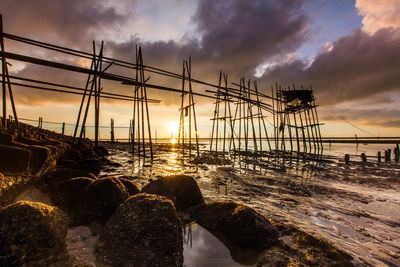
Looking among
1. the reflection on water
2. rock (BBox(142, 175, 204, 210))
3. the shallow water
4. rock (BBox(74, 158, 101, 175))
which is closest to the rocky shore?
the reflection on water

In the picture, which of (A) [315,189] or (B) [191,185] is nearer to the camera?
(B) [191,185]

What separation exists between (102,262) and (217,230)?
1842 millimetres

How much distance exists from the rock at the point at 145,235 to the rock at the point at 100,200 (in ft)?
1.75

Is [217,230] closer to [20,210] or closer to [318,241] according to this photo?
[318,241]

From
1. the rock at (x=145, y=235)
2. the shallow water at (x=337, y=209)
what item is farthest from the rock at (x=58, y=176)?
the shallow water at (x=337, y=209)

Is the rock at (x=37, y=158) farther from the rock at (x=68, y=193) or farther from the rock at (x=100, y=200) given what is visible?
the rock at (x=100, y=200)

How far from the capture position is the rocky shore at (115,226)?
176 centimetres

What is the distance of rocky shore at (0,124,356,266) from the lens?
1.76m

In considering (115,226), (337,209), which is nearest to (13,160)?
(115,226)

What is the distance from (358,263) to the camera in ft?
7.76

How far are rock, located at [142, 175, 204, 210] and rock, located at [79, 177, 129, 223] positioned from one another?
1.06 meters

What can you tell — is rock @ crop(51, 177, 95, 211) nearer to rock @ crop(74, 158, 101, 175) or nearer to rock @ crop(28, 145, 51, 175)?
rock @ crop(28, 145, 51, 175)

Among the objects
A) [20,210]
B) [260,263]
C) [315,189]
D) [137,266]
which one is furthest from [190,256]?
[315,189]

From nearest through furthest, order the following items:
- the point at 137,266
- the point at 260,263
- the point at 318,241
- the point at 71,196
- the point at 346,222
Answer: the point at 137,266 → the point at 260,263 → the point at 318,241 → the point at 71,196 → the point at 346,222
